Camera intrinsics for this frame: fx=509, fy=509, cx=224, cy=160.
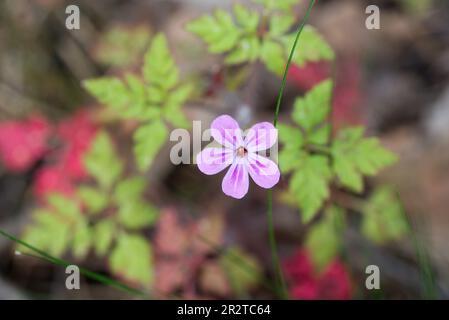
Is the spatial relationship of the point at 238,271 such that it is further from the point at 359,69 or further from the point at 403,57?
the point at 403,57

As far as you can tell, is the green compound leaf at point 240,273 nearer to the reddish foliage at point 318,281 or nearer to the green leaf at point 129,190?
the reddish foliage at point 318,281

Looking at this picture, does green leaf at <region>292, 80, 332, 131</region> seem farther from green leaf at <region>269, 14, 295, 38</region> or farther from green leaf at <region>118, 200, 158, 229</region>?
green leaf at <region>118, 200, 158, 229</region>

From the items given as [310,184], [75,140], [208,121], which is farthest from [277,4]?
[75,140]

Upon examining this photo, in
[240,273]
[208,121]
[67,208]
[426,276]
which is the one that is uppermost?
[208,121]

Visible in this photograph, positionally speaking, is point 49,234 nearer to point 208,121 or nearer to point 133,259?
point 133,259

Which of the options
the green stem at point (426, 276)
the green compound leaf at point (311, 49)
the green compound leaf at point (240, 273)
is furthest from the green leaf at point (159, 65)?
the green stem at point (426, 276)
